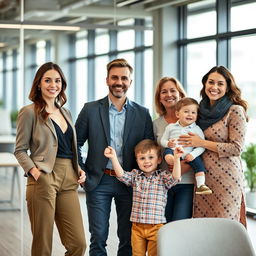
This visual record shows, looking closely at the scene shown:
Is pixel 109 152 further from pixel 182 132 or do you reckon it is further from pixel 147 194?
pixel 182 132

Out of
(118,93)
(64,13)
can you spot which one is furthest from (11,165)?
(118,93)

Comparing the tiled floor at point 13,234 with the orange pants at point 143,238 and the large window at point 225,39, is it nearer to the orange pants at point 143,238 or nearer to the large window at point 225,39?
the orange pants at point 143,238

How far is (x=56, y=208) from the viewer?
3914 millimetres

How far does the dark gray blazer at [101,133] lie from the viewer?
155 inches

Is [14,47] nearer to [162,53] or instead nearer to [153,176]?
[153,176]

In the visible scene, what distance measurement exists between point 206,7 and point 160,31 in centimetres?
76

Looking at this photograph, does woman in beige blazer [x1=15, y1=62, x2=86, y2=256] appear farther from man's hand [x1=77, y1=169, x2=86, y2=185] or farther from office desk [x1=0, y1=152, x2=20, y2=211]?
office desk [x1=0, y1=152, x2=20, y2=211]

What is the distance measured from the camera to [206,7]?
8.02 m

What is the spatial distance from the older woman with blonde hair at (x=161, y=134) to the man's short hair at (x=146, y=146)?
6.2 inches

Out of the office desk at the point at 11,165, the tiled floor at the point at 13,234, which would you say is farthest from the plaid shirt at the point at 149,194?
the office desk at the point at 11,165

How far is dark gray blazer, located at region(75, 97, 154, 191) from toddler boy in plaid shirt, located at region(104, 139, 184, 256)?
137 millimetres

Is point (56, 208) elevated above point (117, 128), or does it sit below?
below

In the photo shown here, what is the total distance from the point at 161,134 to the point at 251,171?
3742 mm

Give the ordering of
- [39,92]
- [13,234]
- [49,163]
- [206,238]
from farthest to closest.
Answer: [13,234], [39,92], [49,163], [206,238]
